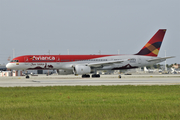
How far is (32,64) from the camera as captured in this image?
2042 inches

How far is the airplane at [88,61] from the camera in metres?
51.9

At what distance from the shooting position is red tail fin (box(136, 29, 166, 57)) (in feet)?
183

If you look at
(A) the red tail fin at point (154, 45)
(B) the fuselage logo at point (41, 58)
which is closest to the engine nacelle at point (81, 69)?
(B) the fuselage logo at point (41, 58)

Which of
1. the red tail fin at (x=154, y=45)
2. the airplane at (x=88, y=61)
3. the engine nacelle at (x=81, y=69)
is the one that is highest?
the red tail fin at (x=154, y=45)

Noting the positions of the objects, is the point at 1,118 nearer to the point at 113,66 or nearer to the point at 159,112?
the point at 159,112

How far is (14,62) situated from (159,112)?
45.2 m

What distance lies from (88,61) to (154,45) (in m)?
14.5

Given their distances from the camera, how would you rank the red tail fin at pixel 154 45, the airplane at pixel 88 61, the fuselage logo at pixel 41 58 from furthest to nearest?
1. the red tail fin at pixel 154 45
2. the fuselage logo at pixel 41 58
3. the airplane at pixel 88 61

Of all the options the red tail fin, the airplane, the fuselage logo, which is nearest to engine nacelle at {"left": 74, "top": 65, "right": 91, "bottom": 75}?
the airplane

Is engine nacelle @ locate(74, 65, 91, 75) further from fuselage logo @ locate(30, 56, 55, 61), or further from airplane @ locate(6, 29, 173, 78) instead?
fuselage logo @ locate(30, 56, 55, 61)

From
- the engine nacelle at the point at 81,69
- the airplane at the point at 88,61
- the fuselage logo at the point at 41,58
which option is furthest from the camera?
the fuselage logo at the point at 41,58

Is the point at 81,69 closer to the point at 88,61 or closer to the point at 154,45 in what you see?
the point at 88,61

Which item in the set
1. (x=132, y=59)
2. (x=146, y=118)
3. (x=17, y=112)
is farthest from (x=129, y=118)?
(x=132, y=59)

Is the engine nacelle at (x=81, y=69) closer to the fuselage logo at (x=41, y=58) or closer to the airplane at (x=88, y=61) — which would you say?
the airplane at (x=88, y=61)
